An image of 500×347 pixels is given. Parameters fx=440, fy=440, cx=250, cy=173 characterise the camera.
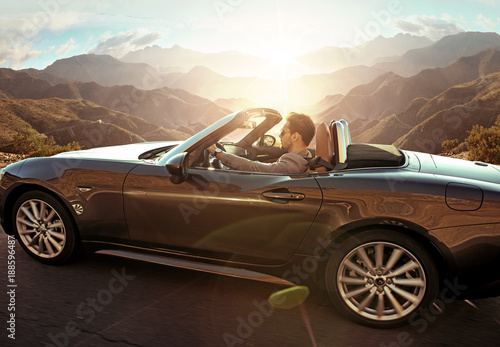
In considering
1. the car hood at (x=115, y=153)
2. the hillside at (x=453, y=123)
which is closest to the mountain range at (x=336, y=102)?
the hillside at (x=453, y=123)

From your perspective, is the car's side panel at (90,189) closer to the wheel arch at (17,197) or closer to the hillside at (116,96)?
the wheel arch at (17,197)

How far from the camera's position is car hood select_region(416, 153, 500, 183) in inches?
112

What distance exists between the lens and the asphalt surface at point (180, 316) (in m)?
2.63

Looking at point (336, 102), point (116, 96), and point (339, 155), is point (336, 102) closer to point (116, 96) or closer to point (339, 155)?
point (116, 96)

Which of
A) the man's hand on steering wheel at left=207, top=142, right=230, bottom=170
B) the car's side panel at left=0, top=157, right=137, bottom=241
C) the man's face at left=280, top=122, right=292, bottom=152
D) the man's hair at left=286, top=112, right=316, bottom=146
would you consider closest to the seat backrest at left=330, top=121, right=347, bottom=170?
the man's hair at left=286, top=112, right=316, bottom=146

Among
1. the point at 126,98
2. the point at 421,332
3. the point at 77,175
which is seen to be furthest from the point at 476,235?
the point at 126,98

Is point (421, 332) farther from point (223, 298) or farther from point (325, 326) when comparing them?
point (223, 298)

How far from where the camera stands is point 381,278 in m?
2.82

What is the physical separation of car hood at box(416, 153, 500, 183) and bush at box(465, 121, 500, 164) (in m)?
21.8

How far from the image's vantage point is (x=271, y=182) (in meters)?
2.95

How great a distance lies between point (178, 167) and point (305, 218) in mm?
938

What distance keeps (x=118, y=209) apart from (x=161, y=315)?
0.86m

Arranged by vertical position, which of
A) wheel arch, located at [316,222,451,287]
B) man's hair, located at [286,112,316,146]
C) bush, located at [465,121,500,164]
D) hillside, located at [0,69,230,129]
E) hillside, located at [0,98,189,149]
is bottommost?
bush, located at [465,121,500,164]

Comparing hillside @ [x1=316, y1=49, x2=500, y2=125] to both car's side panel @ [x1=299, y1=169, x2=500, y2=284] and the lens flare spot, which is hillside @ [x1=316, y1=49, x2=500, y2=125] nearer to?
the lens flare spot
